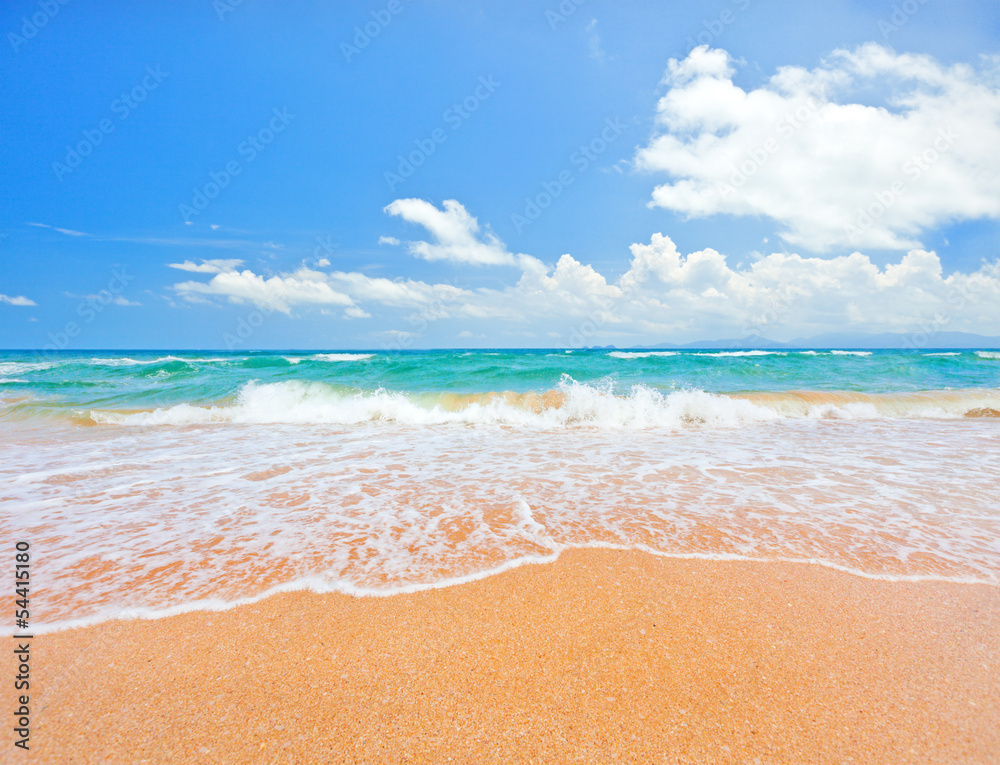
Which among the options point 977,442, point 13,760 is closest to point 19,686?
point 13,760

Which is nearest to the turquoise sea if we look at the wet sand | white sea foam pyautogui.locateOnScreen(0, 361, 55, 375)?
the wet sand

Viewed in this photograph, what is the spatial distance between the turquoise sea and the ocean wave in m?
0.09

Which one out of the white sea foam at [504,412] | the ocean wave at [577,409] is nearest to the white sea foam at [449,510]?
the white sea foam at [504,412]

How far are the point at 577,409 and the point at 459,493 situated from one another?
6.56m

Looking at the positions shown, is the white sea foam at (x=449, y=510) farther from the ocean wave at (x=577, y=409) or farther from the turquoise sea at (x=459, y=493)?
the ocean wave at (x=577, y=409)

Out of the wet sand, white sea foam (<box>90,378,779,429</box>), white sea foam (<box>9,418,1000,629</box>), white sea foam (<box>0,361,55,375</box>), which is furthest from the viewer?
white sea foam (<box>0,361,55,375</box>)

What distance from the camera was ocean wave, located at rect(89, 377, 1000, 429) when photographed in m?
11.0

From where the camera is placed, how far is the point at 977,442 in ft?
26.2

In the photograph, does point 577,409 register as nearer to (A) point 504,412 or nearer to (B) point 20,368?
(A) point 504,412

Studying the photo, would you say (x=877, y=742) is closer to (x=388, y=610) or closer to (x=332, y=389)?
(x=388, y=610)

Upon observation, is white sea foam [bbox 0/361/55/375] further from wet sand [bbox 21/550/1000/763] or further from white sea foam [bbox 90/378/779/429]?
wet sand [bbox 21/550/1000/763]

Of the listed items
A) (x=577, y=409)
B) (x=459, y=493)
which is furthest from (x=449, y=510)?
(x=577, y=409)

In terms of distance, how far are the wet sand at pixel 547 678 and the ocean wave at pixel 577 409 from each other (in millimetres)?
7662

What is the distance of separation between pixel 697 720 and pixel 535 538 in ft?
6.53
